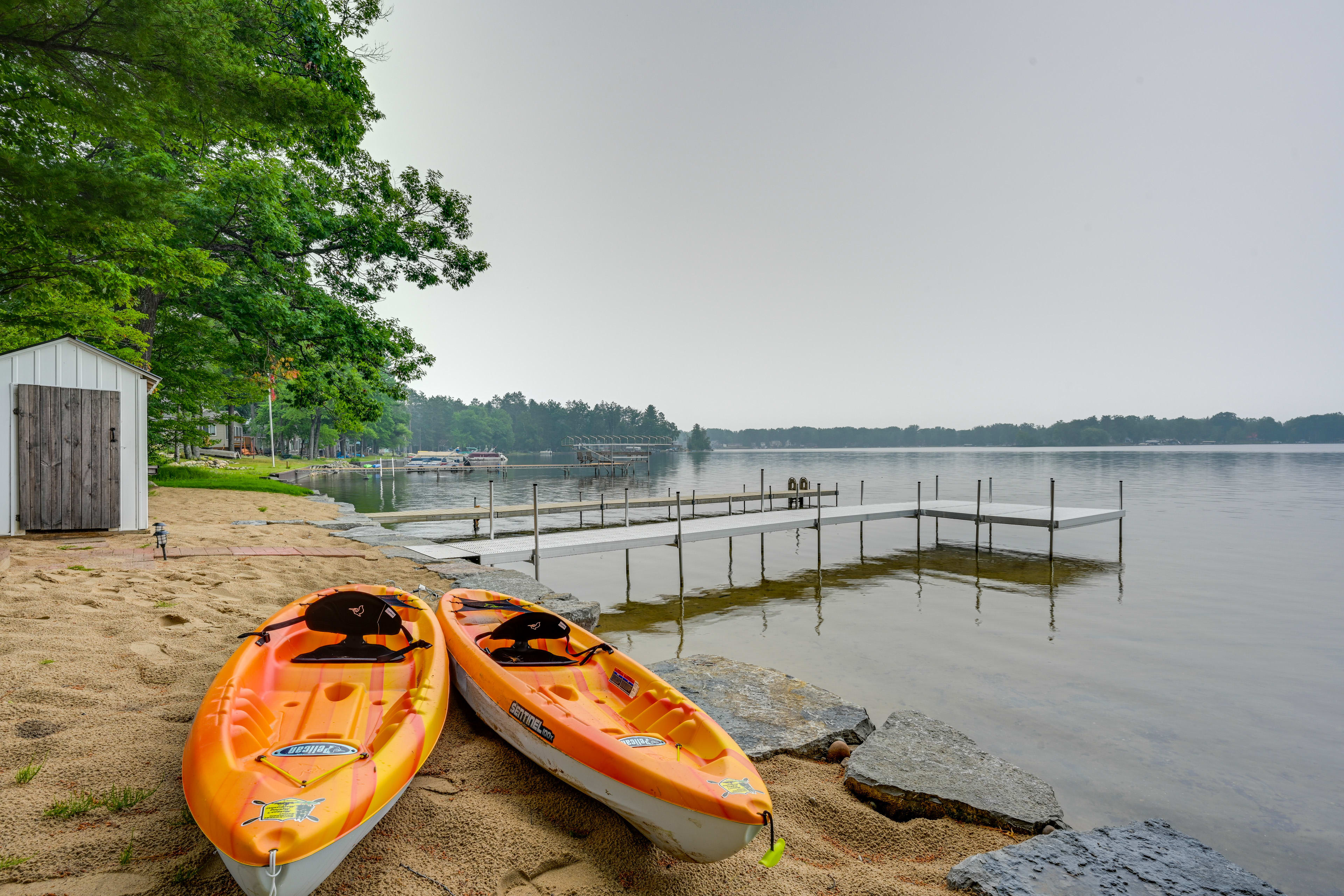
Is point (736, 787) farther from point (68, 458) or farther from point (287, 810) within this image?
point (68, 458)

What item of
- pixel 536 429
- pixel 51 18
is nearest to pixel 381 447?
pixel 536 429

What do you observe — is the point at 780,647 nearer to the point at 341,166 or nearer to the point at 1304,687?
the point at 1304,687

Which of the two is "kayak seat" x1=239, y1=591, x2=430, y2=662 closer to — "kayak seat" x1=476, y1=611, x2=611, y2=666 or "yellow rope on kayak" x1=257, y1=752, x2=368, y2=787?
"kayak seat" x1=476, y1=611, x2=611, y2=666

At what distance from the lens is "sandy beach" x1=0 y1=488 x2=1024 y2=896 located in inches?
92.6

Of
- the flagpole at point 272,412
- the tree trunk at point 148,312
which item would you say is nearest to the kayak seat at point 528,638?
the tree trunk at point 148,312

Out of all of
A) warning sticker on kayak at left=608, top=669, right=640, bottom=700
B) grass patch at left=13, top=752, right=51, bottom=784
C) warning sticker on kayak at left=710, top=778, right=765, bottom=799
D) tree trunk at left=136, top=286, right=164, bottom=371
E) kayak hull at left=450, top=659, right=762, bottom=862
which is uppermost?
tree trunk at left=136, top=286, right=164, bottom=371

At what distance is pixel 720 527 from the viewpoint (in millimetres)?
13516

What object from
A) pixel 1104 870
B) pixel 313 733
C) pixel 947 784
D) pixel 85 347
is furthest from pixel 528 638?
pixel 85 347

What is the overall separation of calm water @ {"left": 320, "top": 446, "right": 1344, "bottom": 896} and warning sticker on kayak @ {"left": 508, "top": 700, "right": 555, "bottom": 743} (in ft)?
13.0

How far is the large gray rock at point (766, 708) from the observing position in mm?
4367

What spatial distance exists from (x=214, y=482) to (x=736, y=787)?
69.3ft

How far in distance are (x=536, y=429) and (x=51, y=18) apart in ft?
430

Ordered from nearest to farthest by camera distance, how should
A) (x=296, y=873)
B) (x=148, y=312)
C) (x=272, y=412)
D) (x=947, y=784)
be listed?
(x=296, y=873)
(x=947, y=784)
(x=148, y=312)
(x=272, y=412)

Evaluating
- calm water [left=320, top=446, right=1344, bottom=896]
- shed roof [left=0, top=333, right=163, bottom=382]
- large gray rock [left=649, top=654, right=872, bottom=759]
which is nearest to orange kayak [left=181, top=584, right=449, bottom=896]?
large gray rock [left=649, top=654, right=872, bottom=759]
